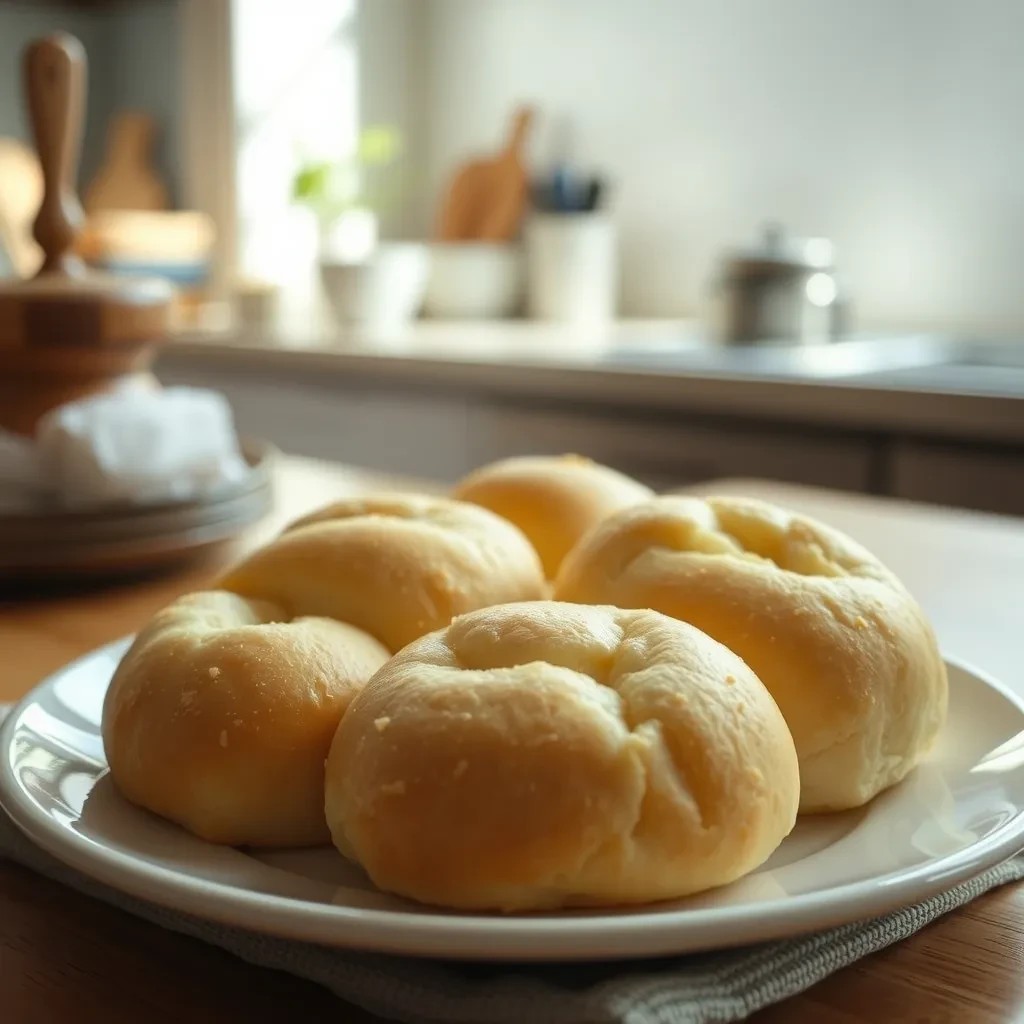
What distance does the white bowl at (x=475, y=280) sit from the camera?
2.79 m

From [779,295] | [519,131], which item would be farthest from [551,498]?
[519,131]

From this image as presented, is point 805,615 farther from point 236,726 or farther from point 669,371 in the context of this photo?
point 669,371

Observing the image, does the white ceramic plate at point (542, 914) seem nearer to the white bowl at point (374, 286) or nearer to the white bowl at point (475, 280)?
the white bowl at point (374, 286)

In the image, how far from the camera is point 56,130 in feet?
3.01

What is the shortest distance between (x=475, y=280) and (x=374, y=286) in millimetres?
351

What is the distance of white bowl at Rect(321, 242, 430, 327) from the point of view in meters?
2.51

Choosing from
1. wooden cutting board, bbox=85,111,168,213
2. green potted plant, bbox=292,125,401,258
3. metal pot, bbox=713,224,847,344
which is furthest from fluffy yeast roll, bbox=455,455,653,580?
wooden cutting board, bbox=85,111,168,213

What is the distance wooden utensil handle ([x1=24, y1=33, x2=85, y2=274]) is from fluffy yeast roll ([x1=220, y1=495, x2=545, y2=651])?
0.48 meters

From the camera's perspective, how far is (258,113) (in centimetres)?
306

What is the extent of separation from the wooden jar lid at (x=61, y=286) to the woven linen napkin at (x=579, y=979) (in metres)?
0.57

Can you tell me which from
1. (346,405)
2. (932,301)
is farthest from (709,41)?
(346,405)

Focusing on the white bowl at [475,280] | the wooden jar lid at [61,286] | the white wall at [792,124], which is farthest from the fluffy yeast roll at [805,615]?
the white bowl at [475,280]

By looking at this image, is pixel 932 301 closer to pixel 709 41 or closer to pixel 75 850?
pixel 709 41

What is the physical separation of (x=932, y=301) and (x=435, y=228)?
127 cm
